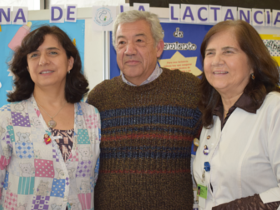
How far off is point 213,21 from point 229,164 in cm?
165

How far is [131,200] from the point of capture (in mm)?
1686

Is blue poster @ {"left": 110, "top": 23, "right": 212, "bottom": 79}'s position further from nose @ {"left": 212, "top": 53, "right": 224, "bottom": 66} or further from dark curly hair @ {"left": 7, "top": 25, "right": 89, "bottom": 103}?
nose @ {"left": 212, "top": 53, "right": 224, "bottom": 66}

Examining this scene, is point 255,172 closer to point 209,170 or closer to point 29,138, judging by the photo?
point 209,170

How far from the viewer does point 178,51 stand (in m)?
2.46

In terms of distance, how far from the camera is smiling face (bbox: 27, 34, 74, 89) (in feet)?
5.32

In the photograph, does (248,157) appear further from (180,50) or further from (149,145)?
(180,50)

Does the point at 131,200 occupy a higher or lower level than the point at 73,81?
lower

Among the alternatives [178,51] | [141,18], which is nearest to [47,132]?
[141,18]

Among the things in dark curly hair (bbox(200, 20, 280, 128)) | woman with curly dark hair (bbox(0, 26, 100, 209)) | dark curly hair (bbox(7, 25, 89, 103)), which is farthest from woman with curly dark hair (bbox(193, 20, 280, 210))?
dark curly hair (bbox(7, 25, 89, 103))

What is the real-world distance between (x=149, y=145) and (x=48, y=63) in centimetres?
90

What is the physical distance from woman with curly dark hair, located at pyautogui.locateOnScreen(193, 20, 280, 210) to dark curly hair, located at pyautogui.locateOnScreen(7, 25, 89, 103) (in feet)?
3.17

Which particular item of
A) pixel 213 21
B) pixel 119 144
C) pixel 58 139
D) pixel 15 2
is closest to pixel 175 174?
pixel 119 144

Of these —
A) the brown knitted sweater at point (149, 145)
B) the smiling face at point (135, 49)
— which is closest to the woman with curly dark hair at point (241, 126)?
the brown knitted sweater at point (149, 145)

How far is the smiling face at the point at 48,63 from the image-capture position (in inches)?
A: 63.9
